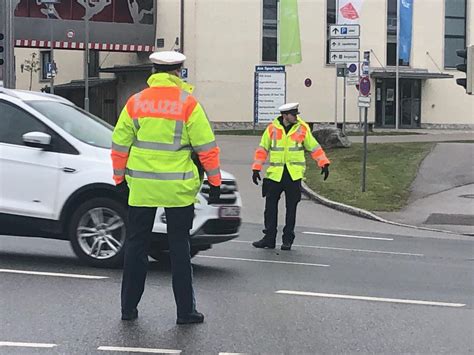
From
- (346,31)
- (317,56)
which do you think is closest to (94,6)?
(317,56)

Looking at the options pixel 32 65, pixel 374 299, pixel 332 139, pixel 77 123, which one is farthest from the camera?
pixel 32 65

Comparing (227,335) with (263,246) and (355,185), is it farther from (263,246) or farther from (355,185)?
(355,185)

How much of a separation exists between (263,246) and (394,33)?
31.7 m

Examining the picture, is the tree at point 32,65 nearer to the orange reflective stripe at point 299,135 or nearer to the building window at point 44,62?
the building window at point 44,62

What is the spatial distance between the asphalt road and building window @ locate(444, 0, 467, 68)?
1290 inches

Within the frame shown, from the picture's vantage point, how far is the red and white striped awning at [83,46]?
3772cm

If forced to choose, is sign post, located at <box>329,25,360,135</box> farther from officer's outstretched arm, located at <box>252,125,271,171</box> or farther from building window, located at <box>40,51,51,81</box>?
building window, located at <box>40,51,51,81</box>

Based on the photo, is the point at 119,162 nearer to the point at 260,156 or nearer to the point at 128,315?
the point at 128,315

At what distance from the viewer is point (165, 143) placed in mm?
5668

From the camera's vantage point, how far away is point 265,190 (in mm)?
10312

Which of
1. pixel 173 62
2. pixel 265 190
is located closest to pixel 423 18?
pixel 265 190

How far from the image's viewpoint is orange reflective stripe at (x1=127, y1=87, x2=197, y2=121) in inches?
223

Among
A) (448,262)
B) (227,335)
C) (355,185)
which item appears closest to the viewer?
(227,335)

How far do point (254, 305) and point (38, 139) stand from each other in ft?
9.74
